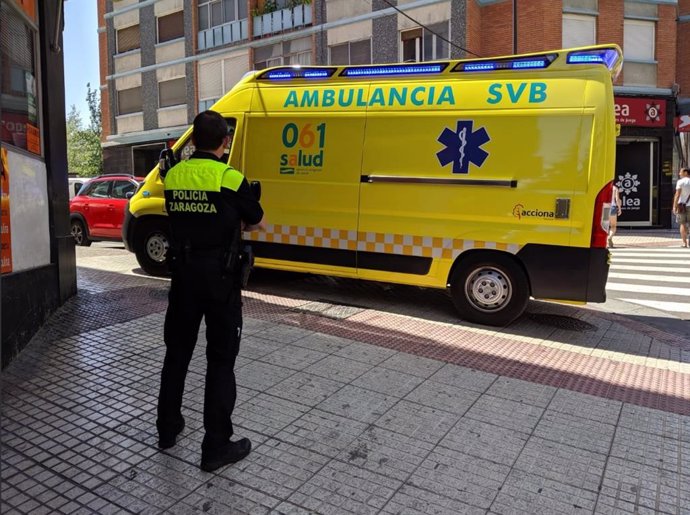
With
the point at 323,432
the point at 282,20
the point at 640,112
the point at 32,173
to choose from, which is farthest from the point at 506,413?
the point at 282,20

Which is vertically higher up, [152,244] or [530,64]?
[530,64]

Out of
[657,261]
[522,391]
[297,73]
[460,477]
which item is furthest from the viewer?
[657,261]

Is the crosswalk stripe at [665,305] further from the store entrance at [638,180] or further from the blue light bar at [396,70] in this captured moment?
the store entrance at [638,180]

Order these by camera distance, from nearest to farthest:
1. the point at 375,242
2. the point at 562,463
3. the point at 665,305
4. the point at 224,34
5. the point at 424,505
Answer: the point at 424,505
the point at 562,463
the point at 375,242
the point at 665,305
the point at 224,34

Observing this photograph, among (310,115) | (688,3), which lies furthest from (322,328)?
(688,3)

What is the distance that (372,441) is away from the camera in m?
3.31

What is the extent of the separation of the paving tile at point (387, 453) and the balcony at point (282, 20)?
21.6 meters

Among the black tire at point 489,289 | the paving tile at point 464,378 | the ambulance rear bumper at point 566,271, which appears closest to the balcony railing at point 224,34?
the black tire at point 489,289

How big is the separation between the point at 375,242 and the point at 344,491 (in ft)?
13.0

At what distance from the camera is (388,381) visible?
13.9 feet

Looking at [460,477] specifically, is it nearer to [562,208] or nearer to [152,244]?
[562,208]

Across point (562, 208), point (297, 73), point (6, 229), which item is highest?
point (297, 73)

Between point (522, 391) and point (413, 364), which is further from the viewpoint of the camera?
point (413, 364)

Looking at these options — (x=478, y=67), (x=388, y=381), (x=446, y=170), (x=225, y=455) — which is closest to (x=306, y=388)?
(x=388, y=381)
